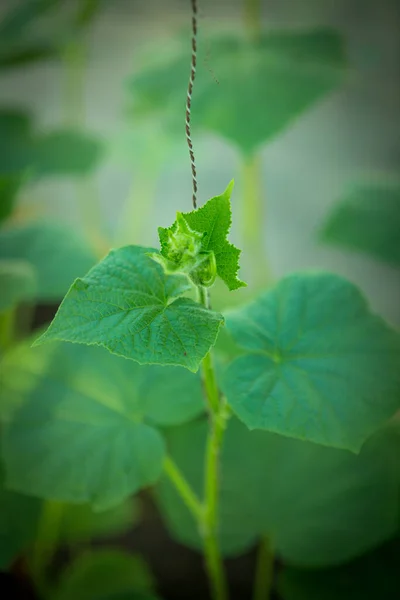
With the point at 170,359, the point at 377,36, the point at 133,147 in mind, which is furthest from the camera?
the point at 377,36

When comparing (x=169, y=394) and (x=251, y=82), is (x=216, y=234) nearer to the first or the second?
(x=169, y=394)

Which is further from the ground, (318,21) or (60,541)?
(318,21)

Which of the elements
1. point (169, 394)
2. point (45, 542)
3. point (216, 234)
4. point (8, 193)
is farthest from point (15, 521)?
point (216, 234)

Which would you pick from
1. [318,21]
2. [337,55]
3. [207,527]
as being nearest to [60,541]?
[207,527]

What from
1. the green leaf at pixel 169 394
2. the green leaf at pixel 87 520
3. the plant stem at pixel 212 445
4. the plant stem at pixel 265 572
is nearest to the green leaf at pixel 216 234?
the plant stem at pixel 212 445

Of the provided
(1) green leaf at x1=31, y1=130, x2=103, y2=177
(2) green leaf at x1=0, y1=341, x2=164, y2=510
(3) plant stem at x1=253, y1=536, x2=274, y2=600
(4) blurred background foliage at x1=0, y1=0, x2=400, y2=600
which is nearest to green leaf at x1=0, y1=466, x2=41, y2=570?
(4) blurred background foliage at x1=0, y1=0, x2=400, y2=600

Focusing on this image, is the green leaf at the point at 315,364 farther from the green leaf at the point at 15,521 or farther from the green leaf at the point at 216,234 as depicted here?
the green leaf at the point at 15,521

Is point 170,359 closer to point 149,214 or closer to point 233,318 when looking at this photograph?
point 233,318
